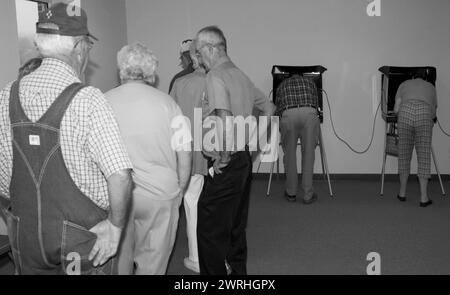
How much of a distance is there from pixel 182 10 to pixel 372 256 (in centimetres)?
397

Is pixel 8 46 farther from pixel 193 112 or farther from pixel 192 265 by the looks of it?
pixel 192 265

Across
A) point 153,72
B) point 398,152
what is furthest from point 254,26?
point 153,72

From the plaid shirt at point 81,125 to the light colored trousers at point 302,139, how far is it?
348cm

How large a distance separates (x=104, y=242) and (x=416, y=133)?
385 centimetres

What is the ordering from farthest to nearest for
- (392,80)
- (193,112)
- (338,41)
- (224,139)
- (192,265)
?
1. (338,41)
2. (392,80)
3. (192,265)
4. (193,112)
5. (224,139)

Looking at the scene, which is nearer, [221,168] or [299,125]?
[221,168]

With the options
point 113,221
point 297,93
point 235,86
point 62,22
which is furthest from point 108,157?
point 297,93

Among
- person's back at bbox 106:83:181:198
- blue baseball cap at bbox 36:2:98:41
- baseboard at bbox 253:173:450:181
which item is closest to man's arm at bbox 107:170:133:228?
blue baseball cap at bbox 36:2:98:41

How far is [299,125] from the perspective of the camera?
468cm

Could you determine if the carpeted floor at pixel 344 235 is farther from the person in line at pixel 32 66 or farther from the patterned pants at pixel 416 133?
the person in line at pixel 32 66

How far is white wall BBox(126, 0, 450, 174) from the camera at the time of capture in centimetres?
556

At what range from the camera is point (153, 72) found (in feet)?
6.75
